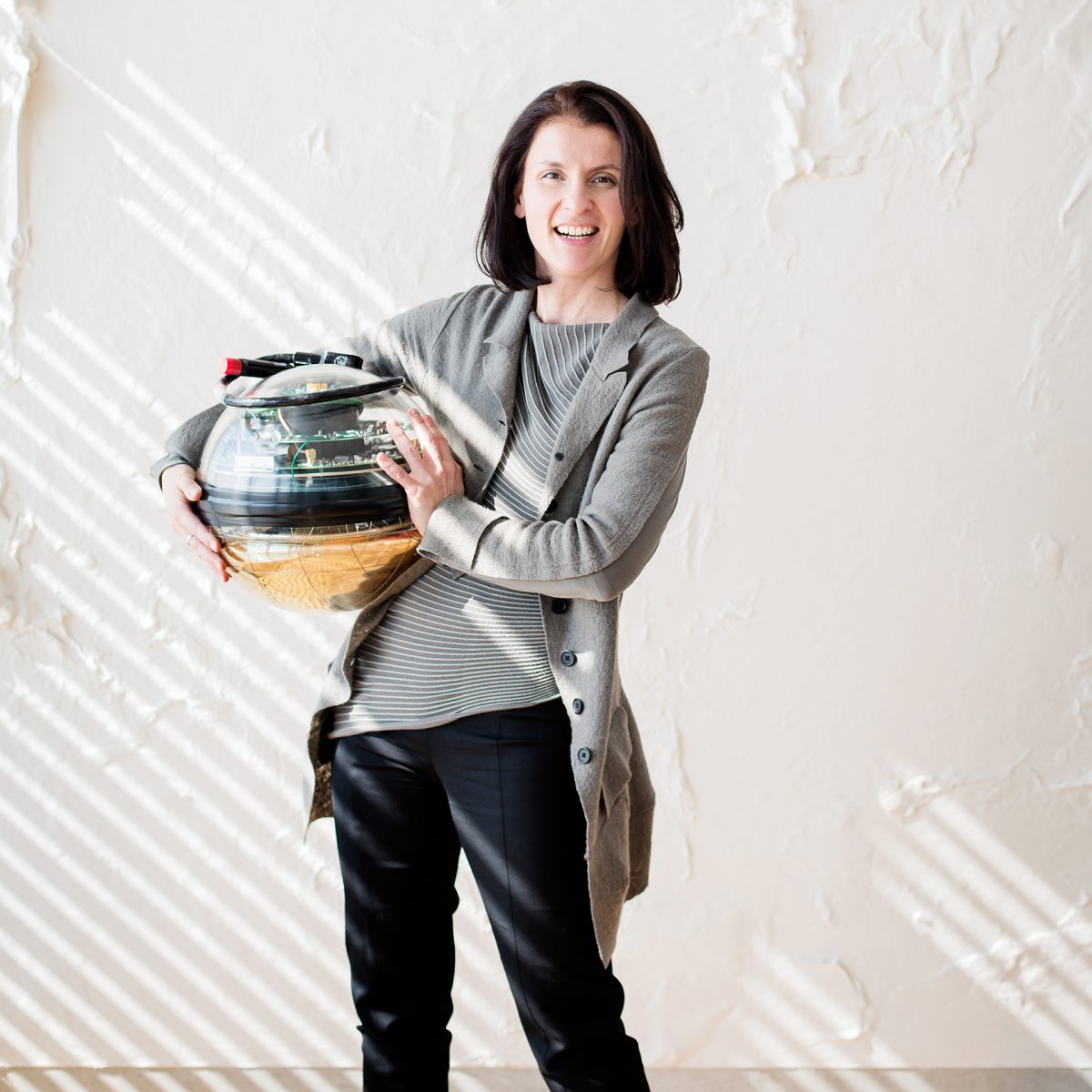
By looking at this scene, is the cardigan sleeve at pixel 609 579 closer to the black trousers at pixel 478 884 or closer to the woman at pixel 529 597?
the woman at pixel 529 597

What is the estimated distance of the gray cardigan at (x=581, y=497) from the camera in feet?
4.43

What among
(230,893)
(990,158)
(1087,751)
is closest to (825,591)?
(1087,751)

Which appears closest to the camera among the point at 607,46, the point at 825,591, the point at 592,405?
the point at 592,405

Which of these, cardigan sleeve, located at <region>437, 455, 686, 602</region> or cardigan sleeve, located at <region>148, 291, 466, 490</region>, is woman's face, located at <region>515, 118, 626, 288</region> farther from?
cardigan sleeve, located at <region>437, 455, 686, 602</region>

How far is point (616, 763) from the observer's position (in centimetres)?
149

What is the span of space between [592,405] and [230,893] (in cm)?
144

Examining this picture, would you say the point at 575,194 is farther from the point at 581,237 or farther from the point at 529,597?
the point at 529,597

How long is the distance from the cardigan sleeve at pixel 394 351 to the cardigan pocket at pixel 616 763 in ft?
1.58

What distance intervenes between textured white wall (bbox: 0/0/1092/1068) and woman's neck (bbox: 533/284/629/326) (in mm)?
671

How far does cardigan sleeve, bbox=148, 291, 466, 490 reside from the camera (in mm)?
1567

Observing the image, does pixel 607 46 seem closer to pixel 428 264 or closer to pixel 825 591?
pixel 428 264

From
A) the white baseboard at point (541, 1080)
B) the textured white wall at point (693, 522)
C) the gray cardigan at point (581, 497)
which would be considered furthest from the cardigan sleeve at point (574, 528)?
the white baseboard at point (541, 1080)

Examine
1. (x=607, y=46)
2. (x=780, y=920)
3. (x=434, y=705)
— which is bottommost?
(x=780, y=920)

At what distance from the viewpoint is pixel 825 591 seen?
7.49 feet
